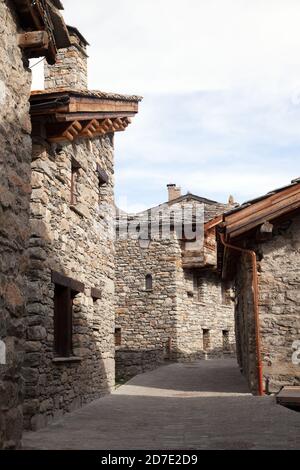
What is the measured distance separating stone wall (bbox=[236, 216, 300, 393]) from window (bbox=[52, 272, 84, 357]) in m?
3.63

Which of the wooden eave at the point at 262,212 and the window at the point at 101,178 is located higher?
the window at the point at 101,178

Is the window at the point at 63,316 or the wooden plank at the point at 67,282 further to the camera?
the window at the point at 63,316

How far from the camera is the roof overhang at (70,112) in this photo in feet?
26.6

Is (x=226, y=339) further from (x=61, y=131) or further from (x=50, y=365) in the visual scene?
(x=61, y=131)

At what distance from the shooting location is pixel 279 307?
10570 millimetres

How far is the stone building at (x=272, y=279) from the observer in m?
10.4

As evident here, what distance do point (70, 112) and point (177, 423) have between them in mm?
4689

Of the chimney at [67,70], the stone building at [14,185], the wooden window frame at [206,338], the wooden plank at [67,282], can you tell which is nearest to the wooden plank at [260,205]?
the wooden plank at [67,282]

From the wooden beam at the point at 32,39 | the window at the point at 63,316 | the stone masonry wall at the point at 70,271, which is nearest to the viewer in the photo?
the wooden beam at the point at 32,39

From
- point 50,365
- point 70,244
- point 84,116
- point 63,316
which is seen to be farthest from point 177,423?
point 84,116

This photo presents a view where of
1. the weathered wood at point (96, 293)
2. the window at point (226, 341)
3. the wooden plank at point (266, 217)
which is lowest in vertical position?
the window at point (226, 341)

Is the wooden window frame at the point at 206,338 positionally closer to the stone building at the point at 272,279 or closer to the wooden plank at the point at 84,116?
the stone building at the point at 272,279

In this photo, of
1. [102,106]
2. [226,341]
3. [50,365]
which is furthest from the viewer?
[226,341]

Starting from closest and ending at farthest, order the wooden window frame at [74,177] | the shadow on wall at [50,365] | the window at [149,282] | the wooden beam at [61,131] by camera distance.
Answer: the shadow on wall at [50,365], the wooden beam at [61,131], the wooden window frame at [74,177], the window at [149,282]
